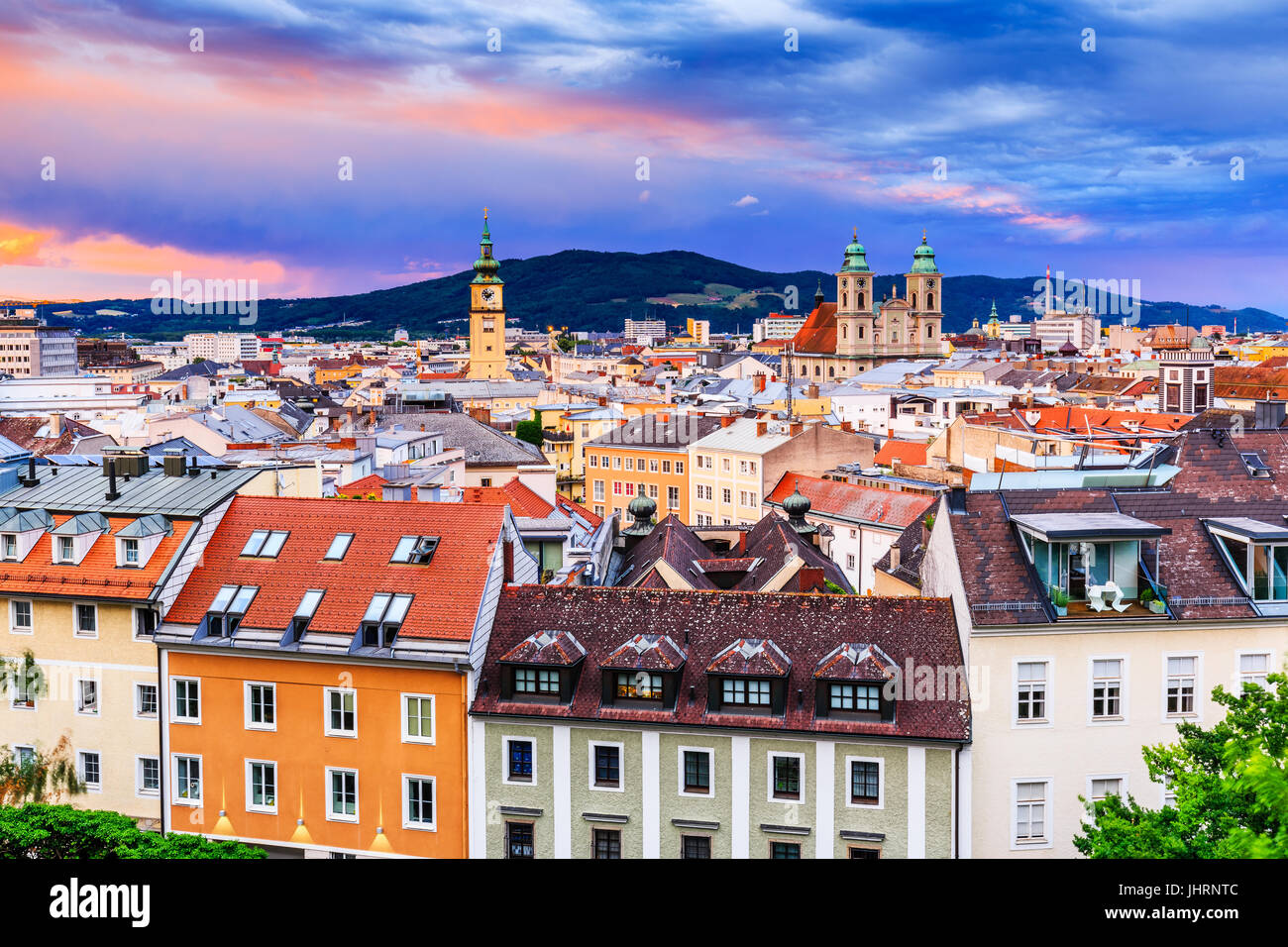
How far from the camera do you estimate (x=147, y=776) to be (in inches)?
1270

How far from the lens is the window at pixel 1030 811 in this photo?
26867mm

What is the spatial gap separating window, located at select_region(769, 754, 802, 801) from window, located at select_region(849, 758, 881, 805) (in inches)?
47.8

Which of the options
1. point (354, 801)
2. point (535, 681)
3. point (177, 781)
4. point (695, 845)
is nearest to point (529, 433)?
point (177, 781)

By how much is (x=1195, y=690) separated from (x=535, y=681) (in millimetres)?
14653

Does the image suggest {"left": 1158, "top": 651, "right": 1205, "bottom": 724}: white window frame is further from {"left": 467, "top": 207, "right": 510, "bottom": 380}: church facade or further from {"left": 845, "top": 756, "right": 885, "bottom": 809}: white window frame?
{"left": 467, "top": 207, "right": 510, "bottom": 380}: church facade

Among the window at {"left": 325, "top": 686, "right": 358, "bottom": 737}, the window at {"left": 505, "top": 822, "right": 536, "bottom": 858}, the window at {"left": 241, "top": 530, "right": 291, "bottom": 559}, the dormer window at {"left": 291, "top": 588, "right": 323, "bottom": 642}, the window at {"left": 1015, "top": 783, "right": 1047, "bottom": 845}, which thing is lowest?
the window at {"left": 505, "top": 822, "right": 536, "bottom": 858}

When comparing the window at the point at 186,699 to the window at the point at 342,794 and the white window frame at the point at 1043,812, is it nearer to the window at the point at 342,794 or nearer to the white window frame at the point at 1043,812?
the window at the point at 342,794

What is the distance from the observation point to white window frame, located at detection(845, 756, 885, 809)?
2694cm

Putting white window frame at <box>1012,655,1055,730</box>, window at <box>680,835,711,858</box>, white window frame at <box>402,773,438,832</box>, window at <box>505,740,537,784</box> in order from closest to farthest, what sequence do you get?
white window frame at <box>1012,655,1055,730</box> → window at <box>680,835,711,858</box> → window at <box>505,740,537,784</box> → white window frame at <box>402,773,438,832</box>

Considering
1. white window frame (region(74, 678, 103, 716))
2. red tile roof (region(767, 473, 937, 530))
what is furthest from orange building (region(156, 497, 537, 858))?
red tile roof (region(767, 473, 937, 530))

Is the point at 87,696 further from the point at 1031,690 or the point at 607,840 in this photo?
the point at 1031,690

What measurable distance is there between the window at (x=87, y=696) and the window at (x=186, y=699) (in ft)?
8.65

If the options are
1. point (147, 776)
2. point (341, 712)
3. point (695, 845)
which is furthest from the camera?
point (147, 776)

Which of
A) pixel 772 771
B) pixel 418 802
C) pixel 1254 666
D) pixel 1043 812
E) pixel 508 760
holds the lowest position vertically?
pixel 418 802
